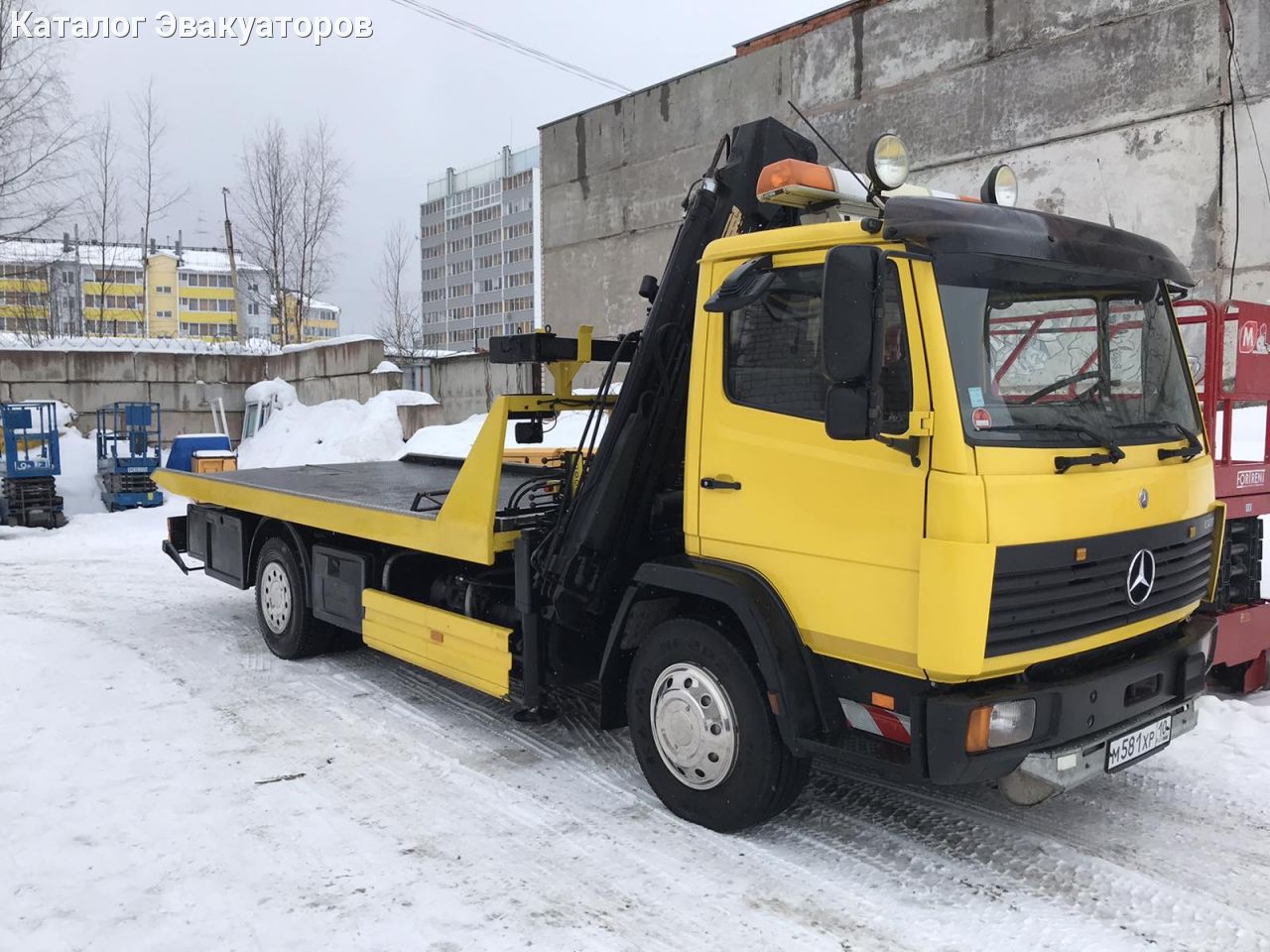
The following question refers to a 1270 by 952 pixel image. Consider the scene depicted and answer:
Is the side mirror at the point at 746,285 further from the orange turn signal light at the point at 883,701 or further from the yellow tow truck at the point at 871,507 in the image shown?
the orange turn signal light at the point at 883,701

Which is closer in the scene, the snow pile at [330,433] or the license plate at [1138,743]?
the license plate at [1138,743]

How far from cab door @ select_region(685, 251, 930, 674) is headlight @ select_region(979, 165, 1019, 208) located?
1.03 m

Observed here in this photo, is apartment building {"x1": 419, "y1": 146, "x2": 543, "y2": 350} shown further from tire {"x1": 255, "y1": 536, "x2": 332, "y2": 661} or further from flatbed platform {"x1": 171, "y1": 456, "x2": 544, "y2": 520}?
tire {"x1": 255, "y1": 536, "x2": 332, "y2": 661}

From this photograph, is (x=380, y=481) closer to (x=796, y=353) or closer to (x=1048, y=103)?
(x=796, y=353)

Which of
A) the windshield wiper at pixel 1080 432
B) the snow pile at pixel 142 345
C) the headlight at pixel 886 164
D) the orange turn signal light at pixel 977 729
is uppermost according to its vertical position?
the snow pile at pixel 142 345

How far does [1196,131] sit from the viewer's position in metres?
13.6

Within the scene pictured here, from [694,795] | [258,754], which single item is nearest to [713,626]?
[694,795]

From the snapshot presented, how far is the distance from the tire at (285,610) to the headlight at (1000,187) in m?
5.21

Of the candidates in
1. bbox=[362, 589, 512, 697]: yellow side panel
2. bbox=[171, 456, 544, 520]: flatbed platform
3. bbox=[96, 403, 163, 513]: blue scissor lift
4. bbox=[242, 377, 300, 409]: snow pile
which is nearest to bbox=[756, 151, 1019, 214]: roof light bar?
bbox=[171, 456, 544, 520]: flatbed platform

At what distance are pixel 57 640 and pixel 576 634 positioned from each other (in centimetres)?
496

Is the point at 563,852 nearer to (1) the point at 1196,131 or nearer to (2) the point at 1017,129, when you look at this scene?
(1) the point at 1196,131

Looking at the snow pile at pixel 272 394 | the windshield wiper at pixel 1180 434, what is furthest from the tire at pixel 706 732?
the snow pile at pixel 272 394

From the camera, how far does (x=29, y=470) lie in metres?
14.5

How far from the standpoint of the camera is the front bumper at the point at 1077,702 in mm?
3270
